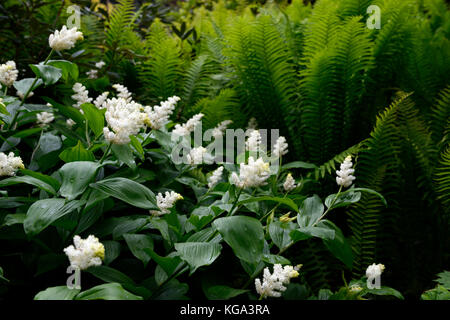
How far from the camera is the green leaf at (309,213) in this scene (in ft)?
4.13

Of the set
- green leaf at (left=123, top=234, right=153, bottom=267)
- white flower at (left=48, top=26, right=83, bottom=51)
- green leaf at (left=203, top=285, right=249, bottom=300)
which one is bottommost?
green leaf at (left=203, top=285, right=249, bottom=300)

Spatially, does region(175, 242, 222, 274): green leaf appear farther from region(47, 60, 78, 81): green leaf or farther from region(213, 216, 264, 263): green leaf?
region(47, 60, 78, 81): green leaf

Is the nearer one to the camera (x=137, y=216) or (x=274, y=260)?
(x=274, y=260)

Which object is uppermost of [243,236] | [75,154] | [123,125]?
[123,125]

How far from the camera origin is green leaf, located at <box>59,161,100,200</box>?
1044mm

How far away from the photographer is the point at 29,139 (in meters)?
1.56

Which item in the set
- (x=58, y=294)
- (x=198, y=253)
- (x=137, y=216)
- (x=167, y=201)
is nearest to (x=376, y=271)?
(x=198, y=253)

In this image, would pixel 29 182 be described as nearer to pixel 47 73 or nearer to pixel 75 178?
pixel 75 178

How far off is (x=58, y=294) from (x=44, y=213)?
0.23 meters

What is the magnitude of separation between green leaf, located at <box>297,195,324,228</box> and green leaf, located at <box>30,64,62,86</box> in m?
0.86

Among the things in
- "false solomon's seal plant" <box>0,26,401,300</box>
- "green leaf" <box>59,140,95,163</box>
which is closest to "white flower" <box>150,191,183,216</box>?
"false solomon's seal plant" <box>0,26,401,300</box>

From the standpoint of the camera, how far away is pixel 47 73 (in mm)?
1235

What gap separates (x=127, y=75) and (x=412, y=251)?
172 centimetres
